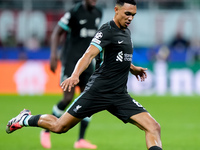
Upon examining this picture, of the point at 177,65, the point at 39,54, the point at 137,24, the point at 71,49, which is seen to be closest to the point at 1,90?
the point at 39,54

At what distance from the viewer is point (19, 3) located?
24453mm

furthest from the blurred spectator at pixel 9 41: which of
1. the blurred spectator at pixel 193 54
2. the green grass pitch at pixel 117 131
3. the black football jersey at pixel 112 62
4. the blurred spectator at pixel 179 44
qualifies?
the black football jersey at pixel 112 62

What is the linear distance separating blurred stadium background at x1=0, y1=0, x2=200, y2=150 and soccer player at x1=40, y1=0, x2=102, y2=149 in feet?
1.68

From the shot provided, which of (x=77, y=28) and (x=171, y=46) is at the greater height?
(x=77, y=28)

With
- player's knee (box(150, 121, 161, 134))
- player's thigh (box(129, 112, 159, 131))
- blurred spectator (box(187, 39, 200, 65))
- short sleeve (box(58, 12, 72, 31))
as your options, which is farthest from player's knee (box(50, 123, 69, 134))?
blurred spectator (box(187, 39, 200, 65))

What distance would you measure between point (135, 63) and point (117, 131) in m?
9.58

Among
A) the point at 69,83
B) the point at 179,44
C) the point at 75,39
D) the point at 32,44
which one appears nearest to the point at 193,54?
the point at 179,44

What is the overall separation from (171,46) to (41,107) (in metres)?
10.2

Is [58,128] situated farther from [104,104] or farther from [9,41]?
[9,41]

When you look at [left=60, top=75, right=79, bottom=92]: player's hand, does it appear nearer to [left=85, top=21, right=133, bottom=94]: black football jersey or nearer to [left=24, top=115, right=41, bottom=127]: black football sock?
[left=85, top=21, right=133, bottom=94]: black football jersey

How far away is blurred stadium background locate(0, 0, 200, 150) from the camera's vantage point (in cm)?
1002

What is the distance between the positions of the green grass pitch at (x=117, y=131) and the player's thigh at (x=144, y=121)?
196 centimetres

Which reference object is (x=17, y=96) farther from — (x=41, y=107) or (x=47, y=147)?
(x=47, y=147)

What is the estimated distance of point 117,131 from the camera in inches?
420
